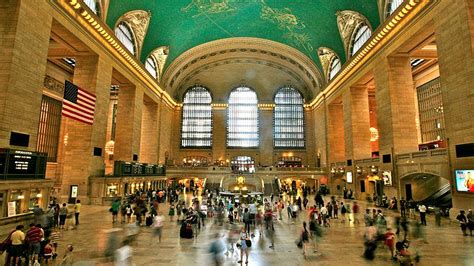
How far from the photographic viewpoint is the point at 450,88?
Result: 43.1 feet

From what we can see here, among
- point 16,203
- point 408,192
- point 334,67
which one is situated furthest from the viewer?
point 334,67

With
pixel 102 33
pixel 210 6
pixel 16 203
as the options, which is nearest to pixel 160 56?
pixel 210 6

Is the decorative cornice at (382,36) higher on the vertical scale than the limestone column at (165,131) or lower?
higher

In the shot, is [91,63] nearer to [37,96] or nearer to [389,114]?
[37,96]

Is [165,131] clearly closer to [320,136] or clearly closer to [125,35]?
[125,35]

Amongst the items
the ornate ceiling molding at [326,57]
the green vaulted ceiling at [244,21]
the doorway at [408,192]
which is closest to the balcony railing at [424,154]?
the doorway at [408,192]

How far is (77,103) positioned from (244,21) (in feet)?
63.3

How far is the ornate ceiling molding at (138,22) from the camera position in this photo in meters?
22.2

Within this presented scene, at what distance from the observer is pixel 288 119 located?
1662 inches

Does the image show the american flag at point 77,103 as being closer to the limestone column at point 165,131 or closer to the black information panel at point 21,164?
the black information panel at point 21,164

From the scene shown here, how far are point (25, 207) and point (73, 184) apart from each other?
22.1 feet

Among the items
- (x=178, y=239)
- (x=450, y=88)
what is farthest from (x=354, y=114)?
(x=178, y=239)

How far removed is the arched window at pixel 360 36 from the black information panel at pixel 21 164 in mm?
23123


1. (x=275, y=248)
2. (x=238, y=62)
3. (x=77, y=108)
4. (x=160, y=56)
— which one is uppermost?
(x=238, y=62)
